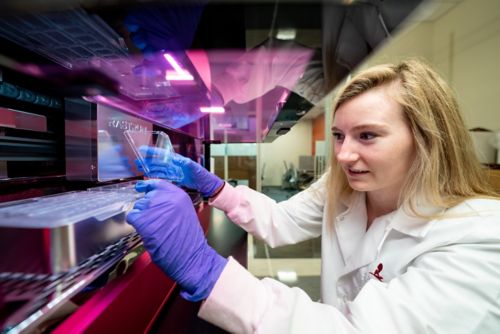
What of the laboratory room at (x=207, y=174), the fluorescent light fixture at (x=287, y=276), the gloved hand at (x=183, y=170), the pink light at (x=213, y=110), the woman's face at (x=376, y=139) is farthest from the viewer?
the fluorescent light fixture at (x=287, y=276)

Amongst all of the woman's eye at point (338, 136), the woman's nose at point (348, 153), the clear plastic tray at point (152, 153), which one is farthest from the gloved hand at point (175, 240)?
the woman's eye at point (338, 136)

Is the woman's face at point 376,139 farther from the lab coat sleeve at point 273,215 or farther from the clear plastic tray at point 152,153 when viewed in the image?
the clear plastic tray at point 152,153

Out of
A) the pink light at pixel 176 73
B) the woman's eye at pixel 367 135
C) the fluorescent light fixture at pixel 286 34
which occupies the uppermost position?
the fluorescent light fixture at pixel 286 34

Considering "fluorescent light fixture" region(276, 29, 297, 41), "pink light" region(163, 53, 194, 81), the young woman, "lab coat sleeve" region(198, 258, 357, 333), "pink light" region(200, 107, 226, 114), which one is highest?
"fluorescent light fixture" region(276, 29, 297, 41)

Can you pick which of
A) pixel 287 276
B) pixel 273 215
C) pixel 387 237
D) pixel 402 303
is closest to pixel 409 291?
pixel 402 303

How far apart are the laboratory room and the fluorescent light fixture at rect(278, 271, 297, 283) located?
1.18 m

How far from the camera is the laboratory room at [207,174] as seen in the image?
42 centimetres

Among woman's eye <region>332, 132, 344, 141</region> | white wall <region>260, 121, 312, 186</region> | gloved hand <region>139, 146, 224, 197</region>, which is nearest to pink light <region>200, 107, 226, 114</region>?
gloved hand <region>139, 146, 224, 197</region>

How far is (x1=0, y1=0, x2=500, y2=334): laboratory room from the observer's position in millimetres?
422

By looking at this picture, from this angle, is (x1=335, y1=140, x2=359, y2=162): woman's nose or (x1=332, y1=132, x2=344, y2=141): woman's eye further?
A: (x1=332, y1=132, x2=344, y2=141): woman's eye

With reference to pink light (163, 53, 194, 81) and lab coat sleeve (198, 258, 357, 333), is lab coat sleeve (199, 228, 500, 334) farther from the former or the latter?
pink light (163, 53, 194, 81)

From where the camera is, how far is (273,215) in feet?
3.68

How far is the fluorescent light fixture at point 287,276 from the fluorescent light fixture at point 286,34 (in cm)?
190

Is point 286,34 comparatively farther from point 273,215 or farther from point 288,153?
point 288,153
